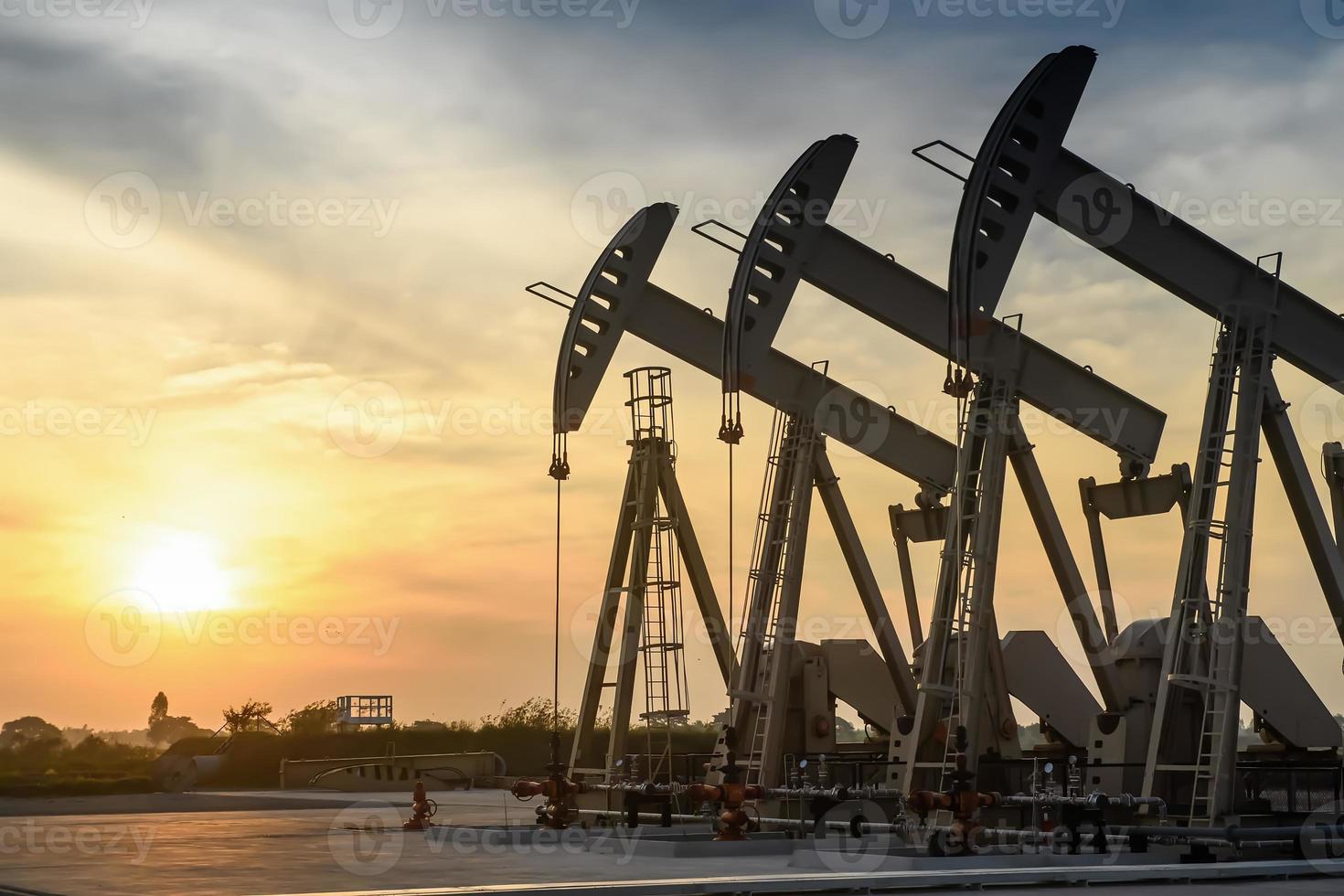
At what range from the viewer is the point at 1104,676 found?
19.3 m

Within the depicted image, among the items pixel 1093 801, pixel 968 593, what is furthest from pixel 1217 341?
pixel 1093 801

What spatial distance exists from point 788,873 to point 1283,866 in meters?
4.22

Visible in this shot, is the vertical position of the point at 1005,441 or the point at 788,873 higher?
the point at 1005,441

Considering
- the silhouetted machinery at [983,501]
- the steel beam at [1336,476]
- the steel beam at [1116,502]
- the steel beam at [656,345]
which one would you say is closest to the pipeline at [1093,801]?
the silhouetted machinery at [983,501]

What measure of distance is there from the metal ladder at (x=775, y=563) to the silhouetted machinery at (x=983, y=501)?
4 centimetres

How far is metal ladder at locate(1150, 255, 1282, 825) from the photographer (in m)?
16.7

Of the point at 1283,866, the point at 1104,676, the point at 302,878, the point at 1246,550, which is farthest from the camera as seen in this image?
the point at 1104,676

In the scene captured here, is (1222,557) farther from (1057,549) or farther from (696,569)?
(696,569)

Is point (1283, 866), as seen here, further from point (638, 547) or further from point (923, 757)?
point (638, 547)

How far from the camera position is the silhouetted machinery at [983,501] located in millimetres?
17125

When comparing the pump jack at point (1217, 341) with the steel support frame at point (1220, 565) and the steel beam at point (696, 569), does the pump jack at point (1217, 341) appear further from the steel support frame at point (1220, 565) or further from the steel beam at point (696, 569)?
the steel beam at point (696, 569)

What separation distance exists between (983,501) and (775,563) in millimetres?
3826

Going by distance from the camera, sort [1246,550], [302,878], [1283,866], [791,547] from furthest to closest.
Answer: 1. [791,547]
2. [1246,550]
3. [1283,866]
4. [302,878]

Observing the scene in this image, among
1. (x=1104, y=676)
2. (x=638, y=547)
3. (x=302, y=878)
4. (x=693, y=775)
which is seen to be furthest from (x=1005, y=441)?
(x=302, y=878)
